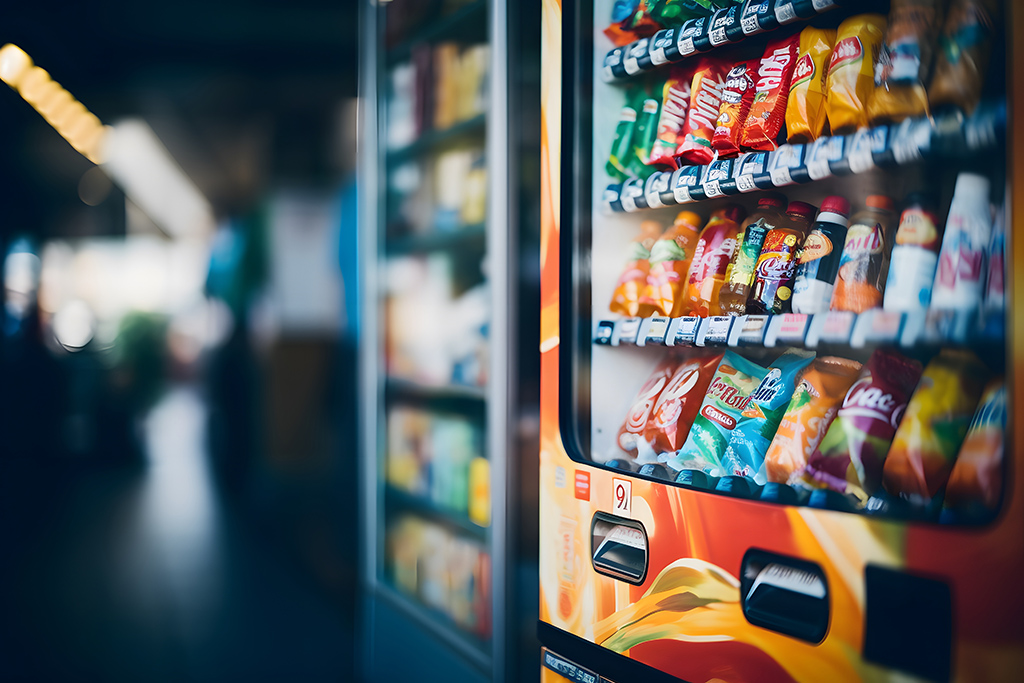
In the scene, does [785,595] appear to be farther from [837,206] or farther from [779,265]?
[837,206]

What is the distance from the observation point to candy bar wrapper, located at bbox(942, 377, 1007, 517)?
0.80m

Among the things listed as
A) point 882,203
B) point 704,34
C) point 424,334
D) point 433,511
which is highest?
point 704,34

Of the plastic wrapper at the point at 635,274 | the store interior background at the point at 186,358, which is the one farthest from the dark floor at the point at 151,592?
the plastic wrapper at the point at 635,274

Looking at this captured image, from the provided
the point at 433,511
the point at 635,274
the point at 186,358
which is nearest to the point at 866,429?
the point at 635,274

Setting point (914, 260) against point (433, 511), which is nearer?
point (914, 260)

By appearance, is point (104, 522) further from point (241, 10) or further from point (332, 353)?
point (241, 10)

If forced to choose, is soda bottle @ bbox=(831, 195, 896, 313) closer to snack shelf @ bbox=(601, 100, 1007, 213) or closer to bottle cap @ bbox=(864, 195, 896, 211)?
bottle cap @ bbox=(864, 195, 896, 211)

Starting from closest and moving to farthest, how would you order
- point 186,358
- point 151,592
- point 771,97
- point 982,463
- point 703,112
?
point 982,463, point 771,97, point 703,112, point 151,592, point 186,358

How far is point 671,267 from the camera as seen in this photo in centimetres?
131

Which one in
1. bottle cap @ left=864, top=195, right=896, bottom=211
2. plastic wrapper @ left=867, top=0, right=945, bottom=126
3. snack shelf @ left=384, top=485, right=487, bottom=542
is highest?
plastic wrapper @ left=867, top=0, right=945, bottom=126

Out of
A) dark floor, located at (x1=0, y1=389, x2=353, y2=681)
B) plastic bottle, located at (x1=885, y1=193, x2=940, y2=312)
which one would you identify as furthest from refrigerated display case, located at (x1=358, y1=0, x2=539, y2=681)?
plastic bottle, located at (x1=885, y1=193, x2=940, y2=312)

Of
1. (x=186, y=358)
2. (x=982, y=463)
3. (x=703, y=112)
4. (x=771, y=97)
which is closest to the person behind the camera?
(x=982, y=463)

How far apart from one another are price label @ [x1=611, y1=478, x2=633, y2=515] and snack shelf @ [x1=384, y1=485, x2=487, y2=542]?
2.77 ft

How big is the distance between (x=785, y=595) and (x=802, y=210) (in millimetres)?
699
